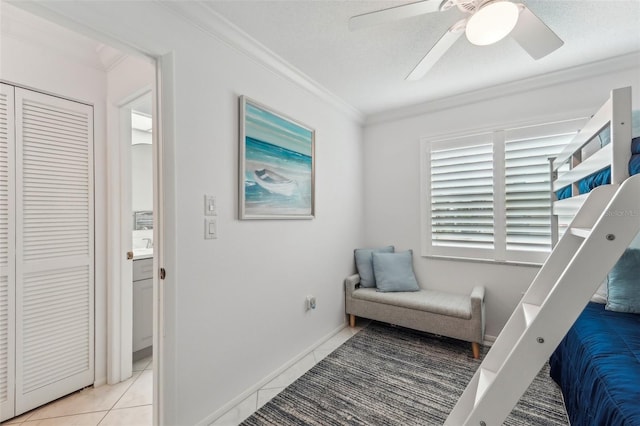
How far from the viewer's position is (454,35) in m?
1.44

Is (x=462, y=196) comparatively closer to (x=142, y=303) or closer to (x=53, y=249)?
(x=142, y=303)

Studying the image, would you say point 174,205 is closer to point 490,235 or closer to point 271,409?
point 271,409

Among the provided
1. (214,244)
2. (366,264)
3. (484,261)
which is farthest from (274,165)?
(484,261)

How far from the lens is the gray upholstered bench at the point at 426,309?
2.40 meters

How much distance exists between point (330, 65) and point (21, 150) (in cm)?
216

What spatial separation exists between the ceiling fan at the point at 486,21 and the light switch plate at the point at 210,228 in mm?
1292

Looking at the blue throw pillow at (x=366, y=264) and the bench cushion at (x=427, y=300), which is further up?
the blue throw pillow at (x=366, y=264)

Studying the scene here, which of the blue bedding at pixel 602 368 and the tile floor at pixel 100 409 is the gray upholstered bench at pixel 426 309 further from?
the tile floor at pixel 100 409

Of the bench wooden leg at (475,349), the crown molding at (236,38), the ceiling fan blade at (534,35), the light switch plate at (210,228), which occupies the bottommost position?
the bench wooden leg at (475,349)

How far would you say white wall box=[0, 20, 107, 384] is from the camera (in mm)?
1733

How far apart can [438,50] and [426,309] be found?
2.08 m

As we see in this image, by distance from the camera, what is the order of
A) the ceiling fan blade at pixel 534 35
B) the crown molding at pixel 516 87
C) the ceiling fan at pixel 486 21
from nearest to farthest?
the ceiling fan at pixel 486 21
the ceiling fan blade at pixel 534 35
the crown molding at pixel 516 87

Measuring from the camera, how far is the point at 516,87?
8.44 ft

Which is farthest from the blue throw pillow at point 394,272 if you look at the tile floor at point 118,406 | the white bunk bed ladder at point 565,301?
the white bunk bed ladder at point 565,301
